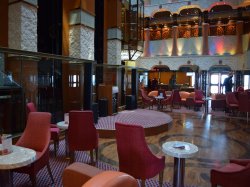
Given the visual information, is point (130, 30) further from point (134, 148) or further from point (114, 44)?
point (134, 148)

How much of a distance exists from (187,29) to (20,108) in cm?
1561

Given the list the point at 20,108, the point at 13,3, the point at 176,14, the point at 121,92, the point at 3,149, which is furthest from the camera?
the point at 176,14

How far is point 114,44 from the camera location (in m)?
10.8

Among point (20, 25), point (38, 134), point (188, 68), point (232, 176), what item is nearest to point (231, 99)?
point (188, 68)

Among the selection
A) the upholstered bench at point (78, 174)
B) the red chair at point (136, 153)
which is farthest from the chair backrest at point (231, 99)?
the upholstered bench at point (78, 174)

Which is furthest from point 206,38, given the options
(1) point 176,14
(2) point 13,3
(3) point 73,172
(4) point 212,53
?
(3) point 73,172

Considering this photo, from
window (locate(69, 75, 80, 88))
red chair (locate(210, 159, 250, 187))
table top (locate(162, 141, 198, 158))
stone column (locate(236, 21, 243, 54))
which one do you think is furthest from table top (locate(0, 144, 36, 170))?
stone column (locate(236, 21, 243, 54))

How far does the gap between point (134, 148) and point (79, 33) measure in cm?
615

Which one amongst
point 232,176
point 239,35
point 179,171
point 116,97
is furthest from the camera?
point 239,35

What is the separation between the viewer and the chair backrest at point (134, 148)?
9.48 ft

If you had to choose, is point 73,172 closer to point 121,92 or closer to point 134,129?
point 134,129

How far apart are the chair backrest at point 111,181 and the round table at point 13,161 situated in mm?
1441

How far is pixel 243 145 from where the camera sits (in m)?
5.88

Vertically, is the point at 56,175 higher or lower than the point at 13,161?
lower
